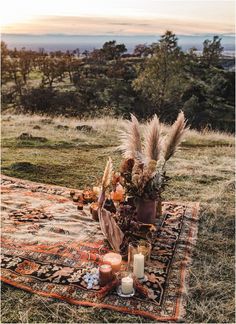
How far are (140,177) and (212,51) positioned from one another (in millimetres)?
27082

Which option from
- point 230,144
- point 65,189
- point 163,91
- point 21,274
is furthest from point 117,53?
point 21,274

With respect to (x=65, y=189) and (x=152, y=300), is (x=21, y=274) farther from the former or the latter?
(x=65, y=189)

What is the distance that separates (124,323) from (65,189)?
8.42ft

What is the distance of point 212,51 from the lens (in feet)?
94.2

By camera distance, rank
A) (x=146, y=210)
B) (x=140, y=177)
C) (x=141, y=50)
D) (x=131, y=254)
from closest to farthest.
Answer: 1. (x=131, y=254)
2. (x=140, y=177)
3. (x=146, y=210)
4. (x=141, y=50)

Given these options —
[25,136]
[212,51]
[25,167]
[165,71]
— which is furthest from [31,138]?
[212,51]

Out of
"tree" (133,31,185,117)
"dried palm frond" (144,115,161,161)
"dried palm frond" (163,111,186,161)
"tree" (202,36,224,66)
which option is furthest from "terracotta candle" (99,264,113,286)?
"tree" (202,36,224,66)

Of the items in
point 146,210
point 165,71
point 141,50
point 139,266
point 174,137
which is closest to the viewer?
point 139,266

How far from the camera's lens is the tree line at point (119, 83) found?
21156mm

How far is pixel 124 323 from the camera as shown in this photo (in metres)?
2.61

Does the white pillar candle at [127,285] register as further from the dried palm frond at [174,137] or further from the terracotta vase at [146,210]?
the dried palm frond at [174,137]

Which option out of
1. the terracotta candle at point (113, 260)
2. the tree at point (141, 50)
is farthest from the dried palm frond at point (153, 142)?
the tree at point (141, 50)

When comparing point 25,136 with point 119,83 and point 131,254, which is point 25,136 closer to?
point 131,254

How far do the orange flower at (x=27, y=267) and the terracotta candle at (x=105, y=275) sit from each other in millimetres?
553
